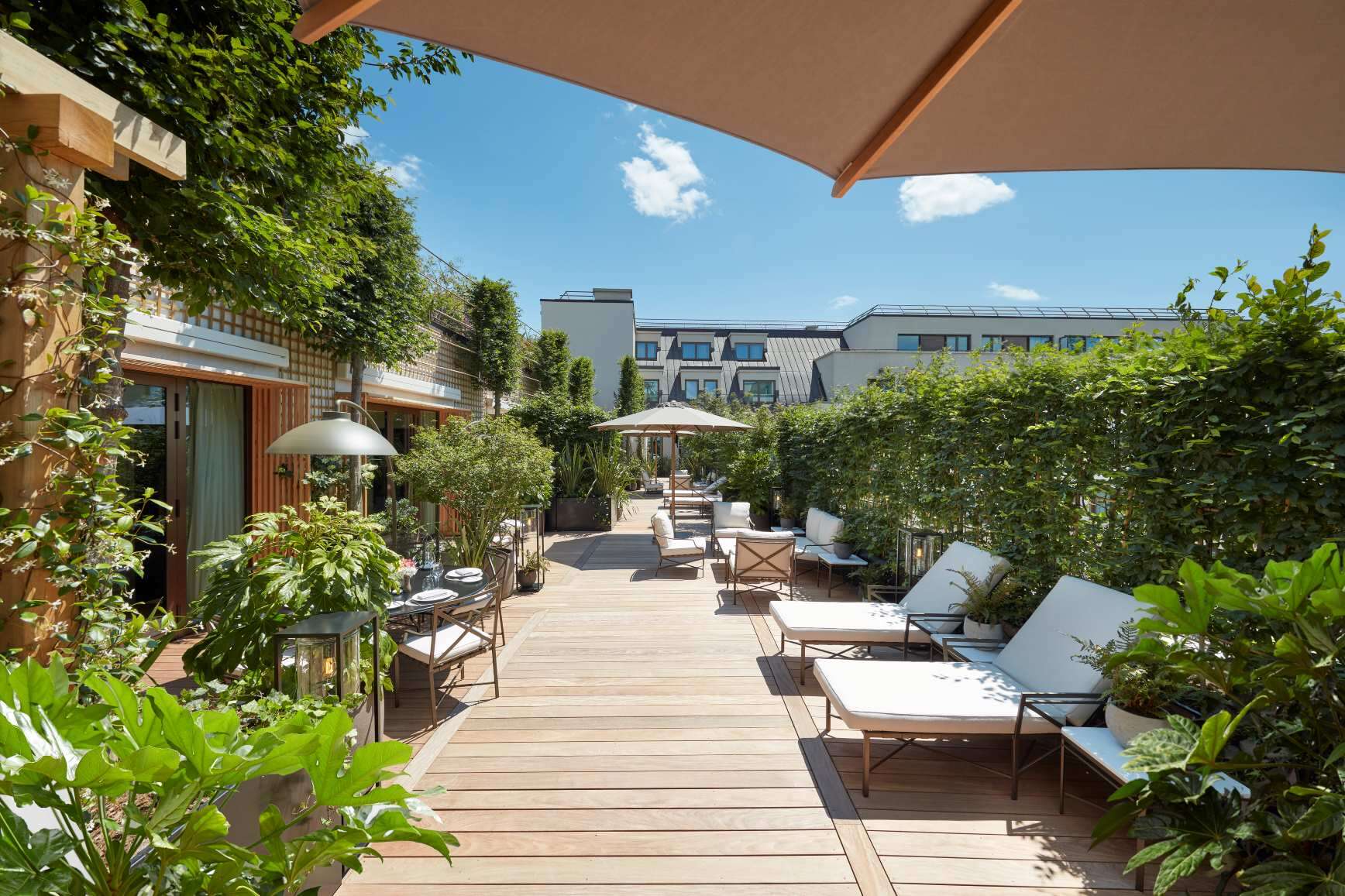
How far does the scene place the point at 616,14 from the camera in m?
1.53

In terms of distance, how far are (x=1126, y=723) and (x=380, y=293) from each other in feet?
25.1

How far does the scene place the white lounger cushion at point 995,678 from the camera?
287 centimetres

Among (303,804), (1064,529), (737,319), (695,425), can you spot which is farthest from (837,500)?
(737,319)

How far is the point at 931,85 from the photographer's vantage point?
1.56m

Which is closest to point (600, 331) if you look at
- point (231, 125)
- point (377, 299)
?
point (377, 299)

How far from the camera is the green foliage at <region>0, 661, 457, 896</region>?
859mm

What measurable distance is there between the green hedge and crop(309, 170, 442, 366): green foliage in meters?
6.08

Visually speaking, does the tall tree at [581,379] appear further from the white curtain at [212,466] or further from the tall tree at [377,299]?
the white curtain at [212,466]

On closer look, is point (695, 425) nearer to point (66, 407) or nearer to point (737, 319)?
point (66, 407)

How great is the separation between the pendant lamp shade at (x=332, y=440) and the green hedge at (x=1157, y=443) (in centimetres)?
421

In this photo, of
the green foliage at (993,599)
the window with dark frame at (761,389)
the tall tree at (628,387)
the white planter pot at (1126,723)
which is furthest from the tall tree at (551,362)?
the window with dark frame at (761,389)

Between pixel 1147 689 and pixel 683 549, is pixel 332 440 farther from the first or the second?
pixel 683 549

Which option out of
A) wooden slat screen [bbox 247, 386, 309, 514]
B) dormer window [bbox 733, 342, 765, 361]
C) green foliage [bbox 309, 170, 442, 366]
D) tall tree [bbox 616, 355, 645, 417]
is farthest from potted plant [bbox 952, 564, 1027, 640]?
dormer window [bbox 733, 342, 765, 361]

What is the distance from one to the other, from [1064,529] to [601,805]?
3249 millimetres
